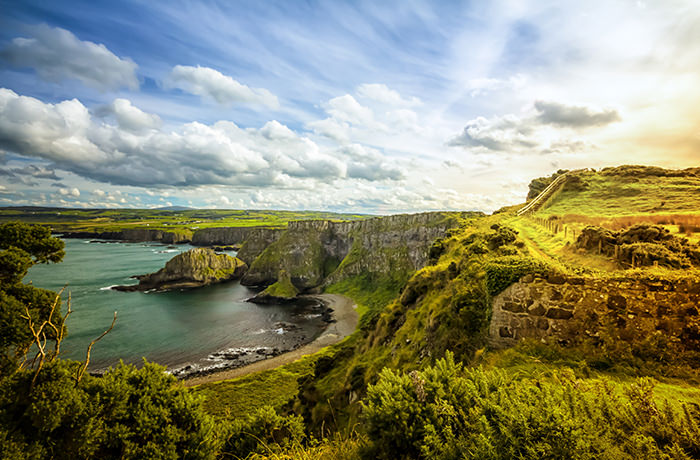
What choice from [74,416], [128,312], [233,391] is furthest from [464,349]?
[128,312]

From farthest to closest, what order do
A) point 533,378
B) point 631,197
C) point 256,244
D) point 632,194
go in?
point 256,244 < point 632,194 < point 631,197 < point 533,378

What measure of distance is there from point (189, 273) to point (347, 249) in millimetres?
65536

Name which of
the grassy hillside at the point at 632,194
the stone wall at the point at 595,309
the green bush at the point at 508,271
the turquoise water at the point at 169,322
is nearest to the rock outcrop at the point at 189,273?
the turquoise water at the point at 169,322

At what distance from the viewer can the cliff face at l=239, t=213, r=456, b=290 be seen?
103 meters

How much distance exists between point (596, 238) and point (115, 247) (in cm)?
23819

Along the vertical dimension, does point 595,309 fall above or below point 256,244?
above

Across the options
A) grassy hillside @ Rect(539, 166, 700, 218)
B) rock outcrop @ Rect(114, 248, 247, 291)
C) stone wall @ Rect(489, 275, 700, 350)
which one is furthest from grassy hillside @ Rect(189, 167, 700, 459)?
rock outcrop @ Rect(114, 248, 247, 291)

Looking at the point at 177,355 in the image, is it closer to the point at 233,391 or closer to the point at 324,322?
the point at 233,391

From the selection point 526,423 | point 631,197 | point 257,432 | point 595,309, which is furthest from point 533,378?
point 631,197

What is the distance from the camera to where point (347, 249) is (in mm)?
132125

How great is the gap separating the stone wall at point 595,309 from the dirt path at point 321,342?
108 ft

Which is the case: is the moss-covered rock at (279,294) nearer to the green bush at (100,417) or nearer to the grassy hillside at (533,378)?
the grassy hillside at (533,378)

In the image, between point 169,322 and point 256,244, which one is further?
point 256,244

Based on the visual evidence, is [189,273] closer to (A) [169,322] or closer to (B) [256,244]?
(A) [169,322]
